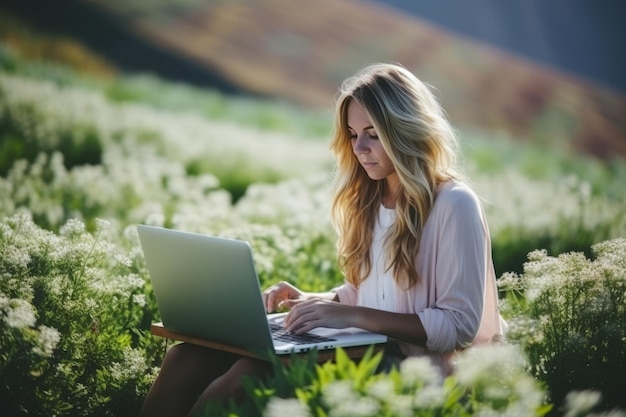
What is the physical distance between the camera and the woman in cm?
294

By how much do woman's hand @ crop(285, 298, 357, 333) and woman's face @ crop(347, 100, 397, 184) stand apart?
612mm

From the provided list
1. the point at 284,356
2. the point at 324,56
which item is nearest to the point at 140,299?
the point at 284,356

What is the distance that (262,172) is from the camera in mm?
8789

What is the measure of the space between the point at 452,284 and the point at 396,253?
0.96 feet

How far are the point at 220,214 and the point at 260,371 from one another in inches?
104

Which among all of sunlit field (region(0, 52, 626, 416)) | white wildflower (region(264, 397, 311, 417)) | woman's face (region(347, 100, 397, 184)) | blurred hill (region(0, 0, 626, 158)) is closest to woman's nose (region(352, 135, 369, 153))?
woman's face (region(347, 100, 397, 184))

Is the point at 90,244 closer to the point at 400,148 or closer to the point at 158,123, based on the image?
the point at 400,148

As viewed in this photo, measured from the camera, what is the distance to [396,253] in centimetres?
317

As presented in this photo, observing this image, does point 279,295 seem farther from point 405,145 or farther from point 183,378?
point 405,145

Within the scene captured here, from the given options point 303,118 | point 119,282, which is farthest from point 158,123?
point 119,282

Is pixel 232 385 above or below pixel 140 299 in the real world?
above

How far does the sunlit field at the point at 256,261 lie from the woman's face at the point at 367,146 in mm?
359

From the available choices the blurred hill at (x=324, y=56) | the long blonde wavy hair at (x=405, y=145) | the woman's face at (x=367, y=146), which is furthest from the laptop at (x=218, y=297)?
the blurred hill at (x=324, y=56)

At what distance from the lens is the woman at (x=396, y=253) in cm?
294
